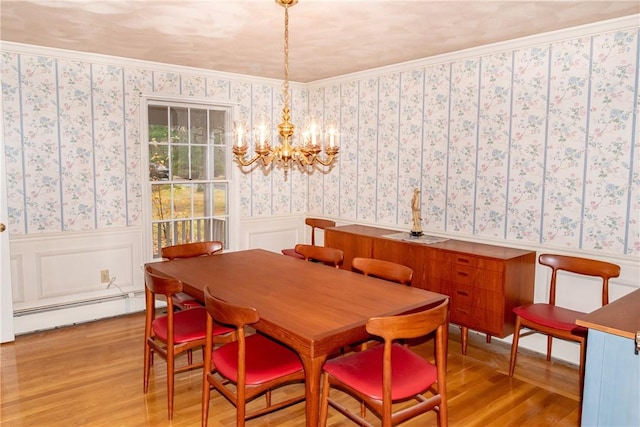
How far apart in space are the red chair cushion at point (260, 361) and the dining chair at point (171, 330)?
0.25 m

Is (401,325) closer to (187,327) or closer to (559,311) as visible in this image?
→ (187,327)

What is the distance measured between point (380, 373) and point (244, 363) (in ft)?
2.08

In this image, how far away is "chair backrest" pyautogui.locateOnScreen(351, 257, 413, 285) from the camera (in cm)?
283

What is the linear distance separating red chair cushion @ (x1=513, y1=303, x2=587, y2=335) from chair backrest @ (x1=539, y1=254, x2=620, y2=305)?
160mm

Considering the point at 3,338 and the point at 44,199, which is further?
the point at 44,199

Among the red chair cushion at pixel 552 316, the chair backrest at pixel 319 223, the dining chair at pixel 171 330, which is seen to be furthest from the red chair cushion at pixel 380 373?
the chair backrest at pixel 319 223

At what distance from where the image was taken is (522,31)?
3.38 meters

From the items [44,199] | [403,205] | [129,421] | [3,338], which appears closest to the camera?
[129,421]

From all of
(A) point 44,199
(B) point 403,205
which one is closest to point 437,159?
→ (B) point 403,205

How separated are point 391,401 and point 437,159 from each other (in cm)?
270

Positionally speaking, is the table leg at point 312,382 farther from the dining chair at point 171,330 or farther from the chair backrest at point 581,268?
the chair backrest at point 581,268

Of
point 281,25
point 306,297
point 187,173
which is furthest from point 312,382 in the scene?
point 187,173

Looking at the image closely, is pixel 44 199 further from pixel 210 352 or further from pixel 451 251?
pixel 451 251

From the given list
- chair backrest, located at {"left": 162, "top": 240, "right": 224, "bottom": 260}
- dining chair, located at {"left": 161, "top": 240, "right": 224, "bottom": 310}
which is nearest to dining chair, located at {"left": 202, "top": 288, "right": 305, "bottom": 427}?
dining chair, located at {"left": 161, "top": 240, "right": 224, "bottom": 310}
